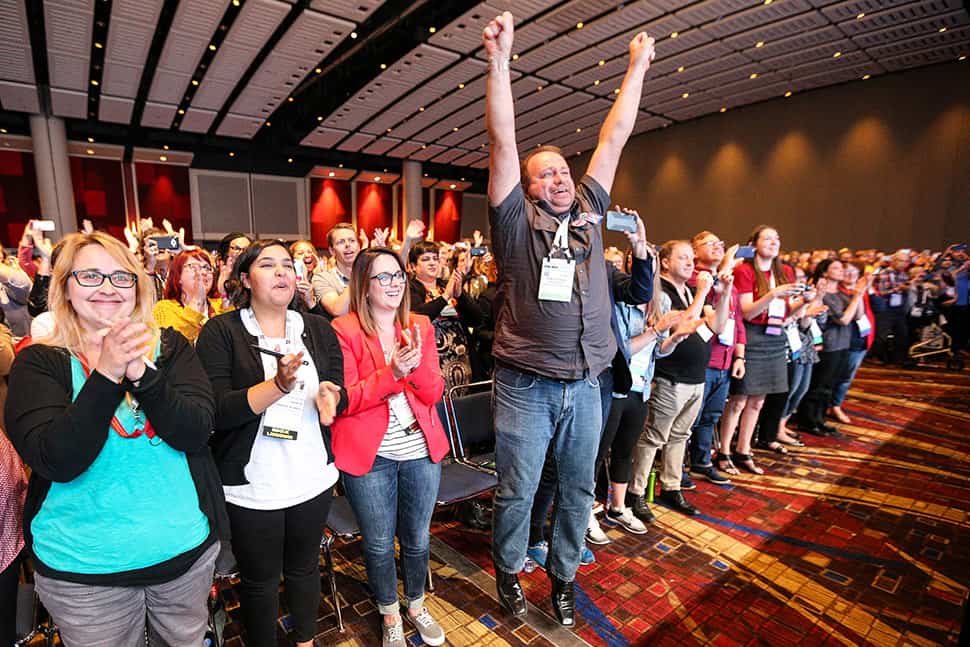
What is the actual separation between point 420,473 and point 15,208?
14.9 metres

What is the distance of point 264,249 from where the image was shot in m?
1.62

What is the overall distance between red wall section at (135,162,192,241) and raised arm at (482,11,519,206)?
47.5ft

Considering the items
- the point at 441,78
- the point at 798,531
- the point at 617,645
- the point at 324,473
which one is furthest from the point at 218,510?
the point at 441,78

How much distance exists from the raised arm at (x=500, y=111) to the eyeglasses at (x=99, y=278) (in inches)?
41.6

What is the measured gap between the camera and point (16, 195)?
11.2 metres

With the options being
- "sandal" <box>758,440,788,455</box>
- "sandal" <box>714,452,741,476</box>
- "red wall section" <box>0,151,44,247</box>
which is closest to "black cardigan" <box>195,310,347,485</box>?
"sandal" <box>714,452,741,476</box>

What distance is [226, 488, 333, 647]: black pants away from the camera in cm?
152

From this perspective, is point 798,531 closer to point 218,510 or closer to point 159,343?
point 218,510

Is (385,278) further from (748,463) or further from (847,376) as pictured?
(847,376)

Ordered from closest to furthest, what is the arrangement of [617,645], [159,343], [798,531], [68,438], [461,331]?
[68,438] < [159,343] < [617,645] < [798,531] < [461,331]

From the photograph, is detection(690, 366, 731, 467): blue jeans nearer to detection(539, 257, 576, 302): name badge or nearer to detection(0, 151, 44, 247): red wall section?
detection(539, 257, 576, 302): name badge

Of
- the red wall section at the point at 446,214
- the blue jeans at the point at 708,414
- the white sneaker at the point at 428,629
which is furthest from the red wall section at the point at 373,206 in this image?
the white sneaker at the point at 428,629

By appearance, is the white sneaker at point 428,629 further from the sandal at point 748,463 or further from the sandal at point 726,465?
the sandal at point 748,463

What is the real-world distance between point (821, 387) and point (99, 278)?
5398 mm
